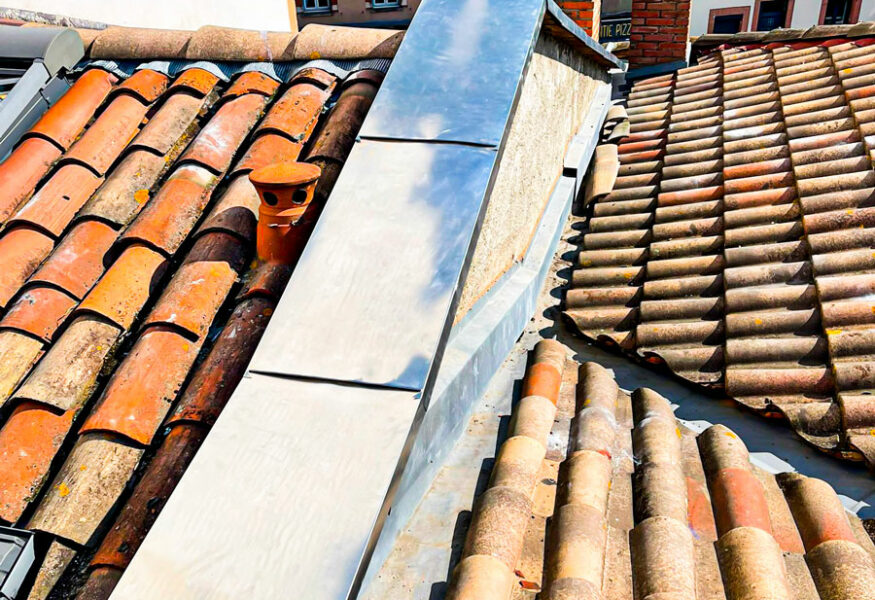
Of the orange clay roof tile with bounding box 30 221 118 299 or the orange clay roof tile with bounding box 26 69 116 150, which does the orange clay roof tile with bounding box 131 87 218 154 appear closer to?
the orange clay roof tile with bounding box 26 69 116 150

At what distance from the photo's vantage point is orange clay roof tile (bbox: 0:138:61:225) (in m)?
3.37

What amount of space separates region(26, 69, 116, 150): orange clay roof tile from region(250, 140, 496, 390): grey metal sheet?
77.8 inches

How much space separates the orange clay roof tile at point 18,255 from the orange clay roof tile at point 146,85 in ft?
3.87

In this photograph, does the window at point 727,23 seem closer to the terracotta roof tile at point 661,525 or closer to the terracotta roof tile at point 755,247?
the terracotta roof tile at point 755,247

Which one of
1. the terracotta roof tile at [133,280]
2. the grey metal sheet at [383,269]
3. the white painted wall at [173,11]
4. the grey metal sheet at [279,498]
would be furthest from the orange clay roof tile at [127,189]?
the white painted wall at [173,11]

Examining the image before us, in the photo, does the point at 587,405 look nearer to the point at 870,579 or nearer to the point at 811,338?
the point at 870,579

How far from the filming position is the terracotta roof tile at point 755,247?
11.1 feet

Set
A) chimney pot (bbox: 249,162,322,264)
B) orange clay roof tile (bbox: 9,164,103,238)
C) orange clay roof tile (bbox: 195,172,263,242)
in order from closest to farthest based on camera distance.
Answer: chimney pot (bbox: 249,162,322,264), orange clay roof tile (bbox: 195,172,263,242), orange clay roof tile (bbox: 9,164,103,238)

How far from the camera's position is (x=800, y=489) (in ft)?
8.38

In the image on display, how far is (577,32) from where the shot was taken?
15.5 feet

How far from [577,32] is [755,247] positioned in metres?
1.93

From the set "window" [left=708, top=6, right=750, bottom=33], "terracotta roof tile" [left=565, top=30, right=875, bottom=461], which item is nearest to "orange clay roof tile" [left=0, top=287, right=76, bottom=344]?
"terracotta roof tile" [left=565, top=30, right=875, bottom=461]

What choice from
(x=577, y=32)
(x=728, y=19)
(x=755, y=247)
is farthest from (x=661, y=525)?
(x=728, y=19)

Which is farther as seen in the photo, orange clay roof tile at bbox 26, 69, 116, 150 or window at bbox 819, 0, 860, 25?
window at bbox 819, 0, 860, 25
